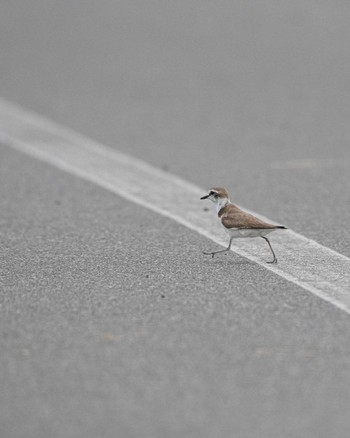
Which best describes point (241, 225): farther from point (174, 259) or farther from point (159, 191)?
point (159, 191)

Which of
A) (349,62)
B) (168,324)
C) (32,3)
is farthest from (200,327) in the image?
(32,3)

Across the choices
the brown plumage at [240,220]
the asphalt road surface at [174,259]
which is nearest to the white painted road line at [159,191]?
the asphalt road surface at [174,259]

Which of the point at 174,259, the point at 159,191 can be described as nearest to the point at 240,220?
the point at 174,259

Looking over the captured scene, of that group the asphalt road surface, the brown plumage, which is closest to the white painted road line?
the asphalt road surface

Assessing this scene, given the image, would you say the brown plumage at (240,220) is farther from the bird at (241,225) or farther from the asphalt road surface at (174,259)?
the asphalt road surface at (174,259)

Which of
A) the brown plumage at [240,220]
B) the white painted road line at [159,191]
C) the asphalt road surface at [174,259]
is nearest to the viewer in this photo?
the asphalt road surface at [174,259]

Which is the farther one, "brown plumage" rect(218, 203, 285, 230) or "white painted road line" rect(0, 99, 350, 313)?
"brown plumage" rect(218, 203, 285, 230)

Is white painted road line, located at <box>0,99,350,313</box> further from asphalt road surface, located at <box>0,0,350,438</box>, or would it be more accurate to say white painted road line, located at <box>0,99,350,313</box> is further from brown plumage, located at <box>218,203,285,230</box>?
brown plumage, located at <box>218,203,285,230</box>

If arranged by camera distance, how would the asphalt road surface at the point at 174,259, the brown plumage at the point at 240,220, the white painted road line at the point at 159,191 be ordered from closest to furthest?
the asphalt road surface at the point at 174,259
the white painted road line at the point at 159,191
the brown plumage at the point at 240,220
